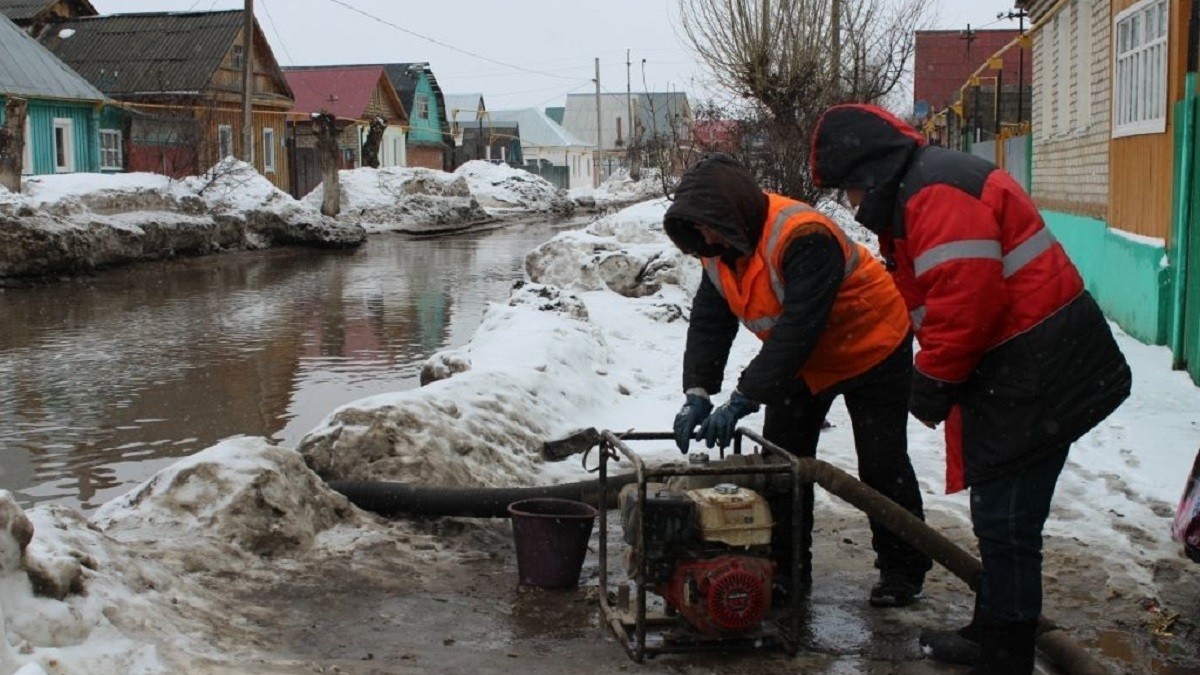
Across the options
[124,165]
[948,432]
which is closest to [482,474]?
[948,432]

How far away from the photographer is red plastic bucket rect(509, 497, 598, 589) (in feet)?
15.9

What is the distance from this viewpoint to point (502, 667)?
160 inches

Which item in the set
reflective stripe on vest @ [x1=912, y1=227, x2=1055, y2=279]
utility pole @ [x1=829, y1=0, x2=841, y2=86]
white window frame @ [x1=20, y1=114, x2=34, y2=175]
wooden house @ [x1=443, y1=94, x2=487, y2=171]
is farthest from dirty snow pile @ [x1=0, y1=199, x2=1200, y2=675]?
wooden house @ [x1=443, y1=94, x2=487, y2=171]

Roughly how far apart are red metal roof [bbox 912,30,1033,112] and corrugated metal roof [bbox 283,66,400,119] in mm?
21833

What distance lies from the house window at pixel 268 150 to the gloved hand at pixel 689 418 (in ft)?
125

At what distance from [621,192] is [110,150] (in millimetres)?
27257

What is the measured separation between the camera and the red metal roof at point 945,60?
4812cm

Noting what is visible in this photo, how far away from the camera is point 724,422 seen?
170 inches

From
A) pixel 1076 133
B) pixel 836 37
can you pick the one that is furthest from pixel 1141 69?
pixel 836 37

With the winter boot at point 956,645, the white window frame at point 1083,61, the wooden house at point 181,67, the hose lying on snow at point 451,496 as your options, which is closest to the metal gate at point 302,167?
the wooden house at point 181,67

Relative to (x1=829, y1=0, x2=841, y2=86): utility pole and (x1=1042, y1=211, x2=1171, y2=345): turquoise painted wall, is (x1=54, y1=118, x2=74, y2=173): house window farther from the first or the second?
(x1=1042, y1=211, x2=1171, y2=345): turquoise painted wall

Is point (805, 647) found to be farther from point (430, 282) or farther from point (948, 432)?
point (430, 282)

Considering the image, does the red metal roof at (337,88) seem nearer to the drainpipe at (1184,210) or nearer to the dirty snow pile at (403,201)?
the dirty snow pile at (403,201)


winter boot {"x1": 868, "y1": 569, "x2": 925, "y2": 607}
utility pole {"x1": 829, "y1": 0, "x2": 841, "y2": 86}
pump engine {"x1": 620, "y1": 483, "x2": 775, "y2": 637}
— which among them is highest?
utility pole {"x1": 829, "y1": 0, "x2": 841, "y2": 86}
